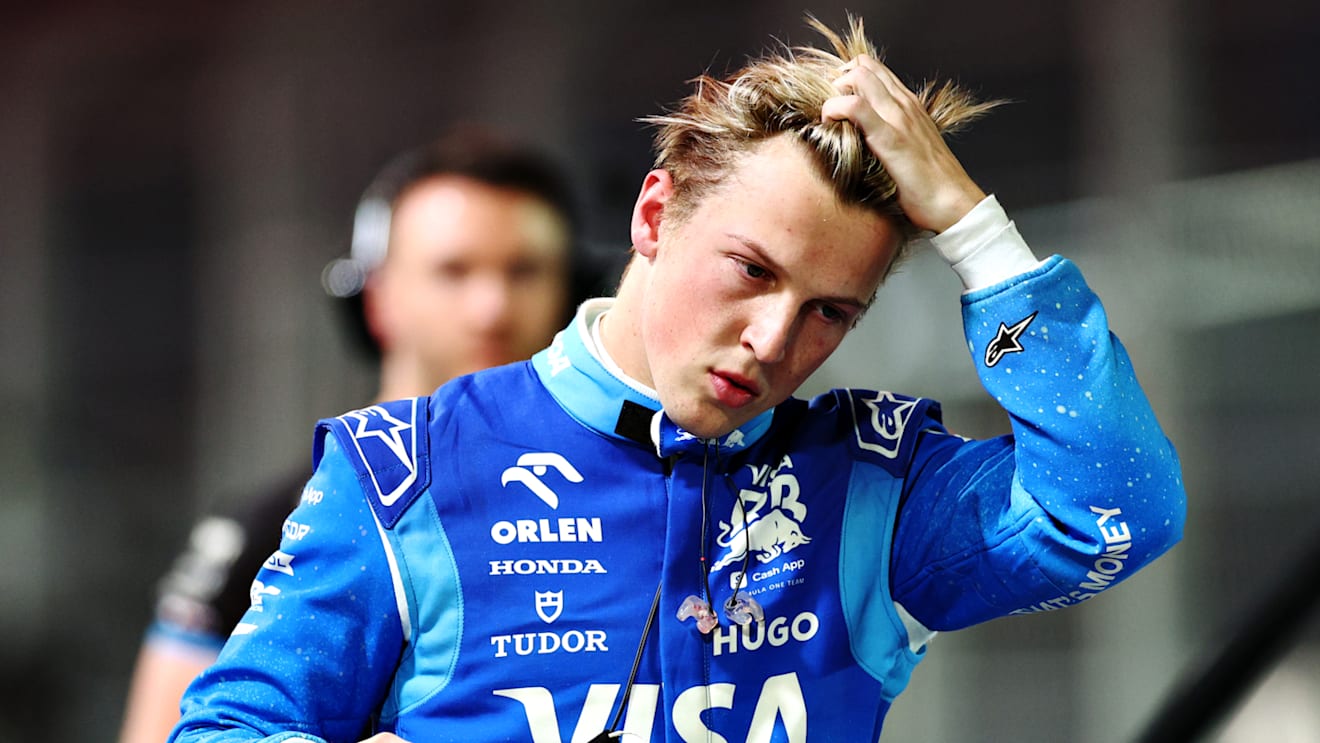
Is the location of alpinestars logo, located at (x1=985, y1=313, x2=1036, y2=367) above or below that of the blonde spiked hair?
below

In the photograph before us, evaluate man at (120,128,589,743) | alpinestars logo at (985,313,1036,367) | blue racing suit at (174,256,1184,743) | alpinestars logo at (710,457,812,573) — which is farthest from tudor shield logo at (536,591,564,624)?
man at (120,128,589,743)

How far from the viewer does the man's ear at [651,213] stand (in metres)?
1.11

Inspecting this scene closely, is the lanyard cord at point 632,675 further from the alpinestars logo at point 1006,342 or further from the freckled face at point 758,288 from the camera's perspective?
the alpinestars logo at point 1006,342

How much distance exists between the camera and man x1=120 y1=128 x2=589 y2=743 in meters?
1.87

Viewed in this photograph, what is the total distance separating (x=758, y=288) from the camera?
40.3 inches

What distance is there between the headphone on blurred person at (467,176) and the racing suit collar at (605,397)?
0.88 metres

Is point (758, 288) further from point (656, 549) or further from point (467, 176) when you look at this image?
point (467, 176)

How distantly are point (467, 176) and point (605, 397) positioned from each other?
1000 millimetres

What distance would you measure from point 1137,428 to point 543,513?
0.44 meters

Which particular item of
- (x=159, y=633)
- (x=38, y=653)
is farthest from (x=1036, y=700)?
(x=38, y=653)

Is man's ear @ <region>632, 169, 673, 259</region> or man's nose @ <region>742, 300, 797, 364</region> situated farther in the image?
man's ear @ <region>632, 169, 673, 259</region>

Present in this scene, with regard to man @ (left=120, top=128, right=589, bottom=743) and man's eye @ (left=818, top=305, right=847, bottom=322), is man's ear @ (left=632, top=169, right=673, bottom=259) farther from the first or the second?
man @ (left=120, top=128, right=589, bottom=743)

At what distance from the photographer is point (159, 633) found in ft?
6.36

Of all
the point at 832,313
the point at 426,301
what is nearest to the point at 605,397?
the point at 832,313
